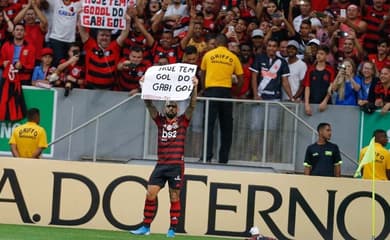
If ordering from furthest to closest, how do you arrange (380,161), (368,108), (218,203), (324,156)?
(368,108), (380,161), (324,156), (218,203)

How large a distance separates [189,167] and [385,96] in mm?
3812

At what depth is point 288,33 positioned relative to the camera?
22047mm

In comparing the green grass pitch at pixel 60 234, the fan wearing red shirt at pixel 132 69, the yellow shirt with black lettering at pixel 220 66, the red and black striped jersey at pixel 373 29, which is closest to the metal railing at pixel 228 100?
the yellow shirt with black lettering at pixel 220 66

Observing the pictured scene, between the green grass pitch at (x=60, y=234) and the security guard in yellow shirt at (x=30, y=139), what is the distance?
1.50 meters

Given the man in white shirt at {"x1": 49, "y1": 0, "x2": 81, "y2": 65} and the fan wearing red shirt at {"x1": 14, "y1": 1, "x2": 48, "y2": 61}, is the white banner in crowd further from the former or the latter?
the fan wearing red shirt at {"x1": 14, "y1": 1, "x2": 48, "y2": 61}

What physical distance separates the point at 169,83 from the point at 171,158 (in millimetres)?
1118

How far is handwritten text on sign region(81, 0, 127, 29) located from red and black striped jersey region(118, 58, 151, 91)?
2.29ft

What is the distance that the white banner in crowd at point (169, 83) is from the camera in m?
17.6

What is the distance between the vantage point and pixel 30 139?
20.0 metres

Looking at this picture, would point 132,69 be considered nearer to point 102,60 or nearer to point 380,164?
point 102,60

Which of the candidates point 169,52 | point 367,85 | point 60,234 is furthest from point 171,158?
point 367,85

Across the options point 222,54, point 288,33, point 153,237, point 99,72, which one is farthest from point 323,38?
point 153,237

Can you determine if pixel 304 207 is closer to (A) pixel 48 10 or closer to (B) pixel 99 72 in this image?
(B) pixel 99 72

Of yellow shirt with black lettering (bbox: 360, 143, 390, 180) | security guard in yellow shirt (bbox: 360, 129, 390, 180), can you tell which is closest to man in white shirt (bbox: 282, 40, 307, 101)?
security guard in yellow shirt (bbox: 360, 129, 390, 180)
